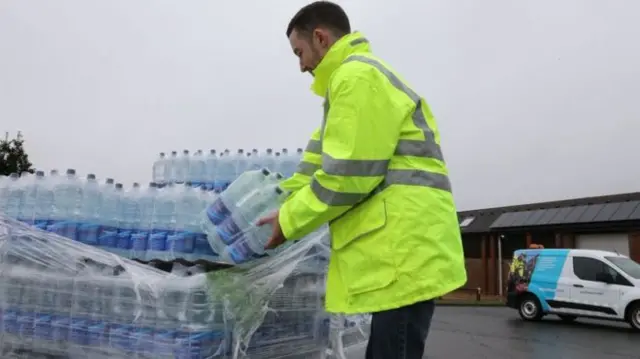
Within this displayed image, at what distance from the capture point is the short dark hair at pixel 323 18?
2.92 metres

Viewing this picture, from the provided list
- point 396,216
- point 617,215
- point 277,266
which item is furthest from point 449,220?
point 617,215

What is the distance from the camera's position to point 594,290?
16.0m

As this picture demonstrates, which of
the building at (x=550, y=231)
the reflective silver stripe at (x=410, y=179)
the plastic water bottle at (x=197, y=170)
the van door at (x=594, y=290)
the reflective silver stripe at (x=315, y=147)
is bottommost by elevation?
the van door at (x=594, y=290)

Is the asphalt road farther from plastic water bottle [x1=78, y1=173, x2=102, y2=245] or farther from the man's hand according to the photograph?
the man's hand

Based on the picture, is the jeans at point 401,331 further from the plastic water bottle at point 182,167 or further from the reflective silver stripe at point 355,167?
the plastic water bottle at point 182,167

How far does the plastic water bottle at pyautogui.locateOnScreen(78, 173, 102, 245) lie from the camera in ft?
14.9

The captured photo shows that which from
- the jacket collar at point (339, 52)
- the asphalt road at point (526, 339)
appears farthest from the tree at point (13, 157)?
the jacket collar at point (339, 52)

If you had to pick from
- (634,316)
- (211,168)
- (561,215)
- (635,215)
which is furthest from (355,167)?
(561,215)

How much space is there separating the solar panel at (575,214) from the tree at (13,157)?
24.5m

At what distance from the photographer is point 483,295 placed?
107 feet

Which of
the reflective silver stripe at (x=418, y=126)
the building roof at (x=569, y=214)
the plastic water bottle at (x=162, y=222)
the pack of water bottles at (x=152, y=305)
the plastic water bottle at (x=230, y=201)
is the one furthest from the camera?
the building roof at (x=569, y=214)

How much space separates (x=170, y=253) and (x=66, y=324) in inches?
40.3

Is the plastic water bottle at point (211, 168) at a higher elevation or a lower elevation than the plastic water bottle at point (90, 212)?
higher

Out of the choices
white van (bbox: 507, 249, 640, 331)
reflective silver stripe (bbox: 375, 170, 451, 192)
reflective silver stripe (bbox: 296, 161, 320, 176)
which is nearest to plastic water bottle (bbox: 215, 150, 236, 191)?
reflective silver stripe (bbox: 296, 161, 320, 176)
